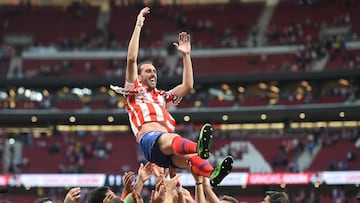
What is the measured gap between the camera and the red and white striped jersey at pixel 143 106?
9.16 m

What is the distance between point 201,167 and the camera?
759 centimetres

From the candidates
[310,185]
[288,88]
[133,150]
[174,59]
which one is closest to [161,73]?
[174,59]

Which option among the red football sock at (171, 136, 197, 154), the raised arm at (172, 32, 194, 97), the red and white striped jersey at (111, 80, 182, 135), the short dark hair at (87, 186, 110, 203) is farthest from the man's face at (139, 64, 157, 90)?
the short dark hair at (87, 186, 110, 203)

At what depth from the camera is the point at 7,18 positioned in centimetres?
4778

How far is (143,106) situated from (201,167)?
193cm

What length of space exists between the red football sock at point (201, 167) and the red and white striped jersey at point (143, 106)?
1.46m

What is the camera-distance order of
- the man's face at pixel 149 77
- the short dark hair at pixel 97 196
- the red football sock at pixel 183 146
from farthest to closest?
the man's face at pixel 149 77
the red football sock at pixel 183 146
the short dark hair at pixel 97 196

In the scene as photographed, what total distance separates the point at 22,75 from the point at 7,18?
6.88m

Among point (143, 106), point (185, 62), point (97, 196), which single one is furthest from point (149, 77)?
point (97, 196)

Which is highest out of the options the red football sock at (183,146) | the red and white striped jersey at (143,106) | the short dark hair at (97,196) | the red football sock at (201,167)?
the red and white striped jersey at (143,106)

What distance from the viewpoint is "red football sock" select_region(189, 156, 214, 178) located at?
7.48 metres

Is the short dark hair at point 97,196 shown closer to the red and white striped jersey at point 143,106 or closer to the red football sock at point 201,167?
the red football sock at point 201,167

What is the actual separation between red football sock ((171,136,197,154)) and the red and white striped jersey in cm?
94

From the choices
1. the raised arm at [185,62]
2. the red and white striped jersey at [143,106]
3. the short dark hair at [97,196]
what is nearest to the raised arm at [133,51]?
the red and white striped jersey at [143,106]
